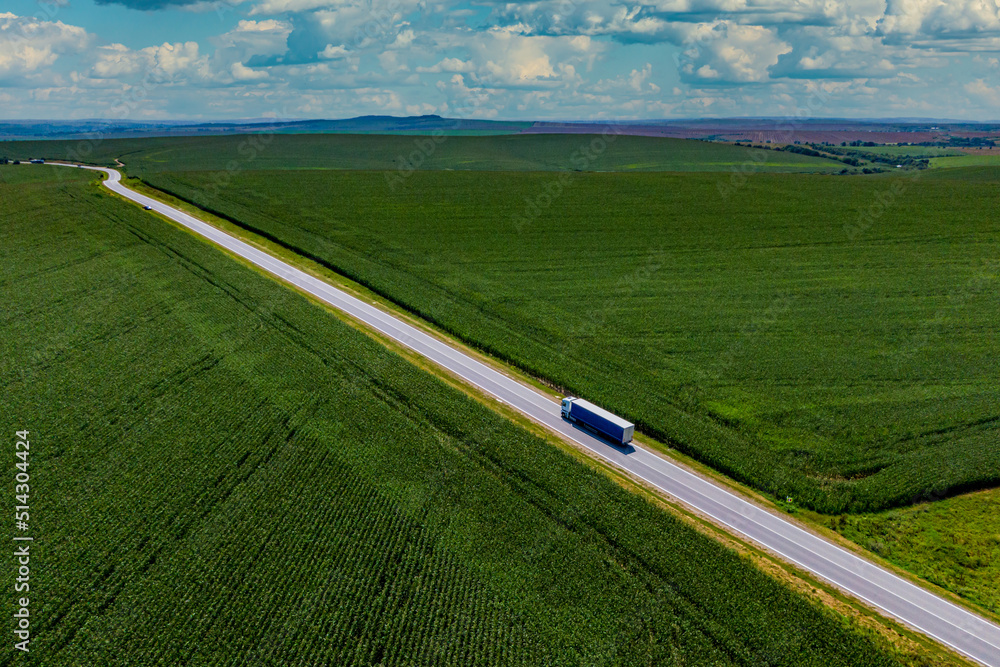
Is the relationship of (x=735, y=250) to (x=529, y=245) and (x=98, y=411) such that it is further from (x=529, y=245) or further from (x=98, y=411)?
(x=98, y=411)

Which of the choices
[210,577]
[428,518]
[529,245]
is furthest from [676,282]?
[210,577]

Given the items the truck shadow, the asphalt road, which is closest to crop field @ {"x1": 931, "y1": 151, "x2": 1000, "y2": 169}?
the asphalt road

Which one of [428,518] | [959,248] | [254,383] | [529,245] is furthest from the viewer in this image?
[529,245]

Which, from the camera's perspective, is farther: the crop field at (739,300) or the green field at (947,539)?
the crop field at (739,300)

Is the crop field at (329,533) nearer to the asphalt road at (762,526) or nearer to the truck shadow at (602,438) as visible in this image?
the asphalt road at (762,526)

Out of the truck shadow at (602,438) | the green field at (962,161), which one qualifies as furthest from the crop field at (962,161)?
A: the truck shadow at (602,438)
